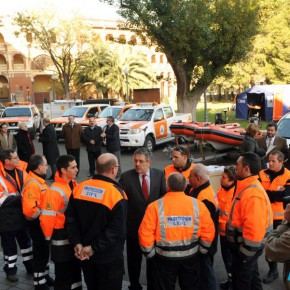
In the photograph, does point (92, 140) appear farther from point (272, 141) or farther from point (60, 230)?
point (60, 230)

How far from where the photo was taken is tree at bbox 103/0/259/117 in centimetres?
1580

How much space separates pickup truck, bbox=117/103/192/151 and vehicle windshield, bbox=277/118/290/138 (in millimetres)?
5749

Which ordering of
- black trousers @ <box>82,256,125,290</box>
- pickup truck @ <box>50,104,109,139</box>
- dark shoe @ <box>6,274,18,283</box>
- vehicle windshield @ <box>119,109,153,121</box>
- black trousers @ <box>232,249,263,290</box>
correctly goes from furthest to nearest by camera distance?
→ pickup truck @ <box>50,104,109,139</box> < vehicle windshield @ <box>119,109,153,121</box> < dark shoe @ <box>6,274,18,283</box> < black trousers @ <box>232,249,263,290</box> < black trousers @ <box>82,256,125,290</box>

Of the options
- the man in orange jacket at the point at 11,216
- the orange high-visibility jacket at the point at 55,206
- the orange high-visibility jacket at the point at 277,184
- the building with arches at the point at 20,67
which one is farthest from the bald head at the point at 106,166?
the building with arches at the point at 20,67

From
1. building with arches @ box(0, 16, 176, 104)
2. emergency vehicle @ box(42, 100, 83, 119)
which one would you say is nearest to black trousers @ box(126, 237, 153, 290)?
emergency vehicle @ box(42, 100, 83, 119)

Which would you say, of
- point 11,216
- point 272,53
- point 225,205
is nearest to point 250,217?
point 225,205

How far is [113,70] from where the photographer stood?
142 feet

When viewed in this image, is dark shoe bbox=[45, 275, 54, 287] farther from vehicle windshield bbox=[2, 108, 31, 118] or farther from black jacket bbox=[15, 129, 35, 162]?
vehicle windshield bbox=[2, 108, 31, 118]

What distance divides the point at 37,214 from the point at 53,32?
31064mm

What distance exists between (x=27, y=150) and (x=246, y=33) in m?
11.4

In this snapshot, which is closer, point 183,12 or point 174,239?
point 174,239

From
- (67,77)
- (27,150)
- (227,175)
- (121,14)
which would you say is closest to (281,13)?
(67,77)

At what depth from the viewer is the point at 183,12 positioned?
15.8 meters

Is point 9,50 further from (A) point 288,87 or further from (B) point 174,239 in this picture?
(B) point 174,239
